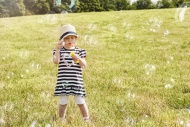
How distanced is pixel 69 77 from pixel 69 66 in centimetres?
16

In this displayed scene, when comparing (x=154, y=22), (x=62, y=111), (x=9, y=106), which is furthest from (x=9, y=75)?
(x=154, y=22)

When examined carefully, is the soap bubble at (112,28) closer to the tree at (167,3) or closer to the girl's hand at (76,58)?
the girl's hand at (76,58)

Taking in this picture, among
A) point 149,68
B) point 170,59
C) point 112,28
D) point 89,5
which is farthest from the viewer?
point 89,5

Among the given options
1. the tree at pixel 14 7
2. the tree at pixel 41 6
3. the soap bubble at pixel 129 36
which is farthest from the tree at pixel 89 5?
the soap bubble at pixel 129 36

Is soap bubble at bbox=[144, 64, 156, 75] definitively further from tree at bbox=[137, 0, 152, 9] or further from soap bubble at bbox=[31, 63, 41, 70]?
tree at bbox=[137, 0, 152, 9]

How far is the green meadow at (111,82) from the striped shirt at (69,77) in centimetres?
45

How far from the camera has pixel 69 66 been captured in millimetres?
4117

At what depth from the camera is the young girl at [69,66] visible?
4.03 m

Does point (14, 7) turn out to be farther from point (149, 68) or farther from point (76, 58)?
point (76, 58)

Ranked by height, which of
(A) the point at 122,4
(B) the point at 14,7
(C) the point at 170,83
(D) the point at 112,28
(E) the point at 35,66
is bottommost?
(C) the point at 170,83

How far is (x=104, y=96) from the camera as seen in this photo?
18.2 feet

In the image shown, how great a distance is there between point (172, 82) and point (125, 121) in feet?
8.61

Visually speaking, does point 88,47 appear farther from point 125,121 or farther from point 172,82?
point 125,121

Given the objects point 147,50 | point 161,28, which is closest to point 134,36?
point 161,28
